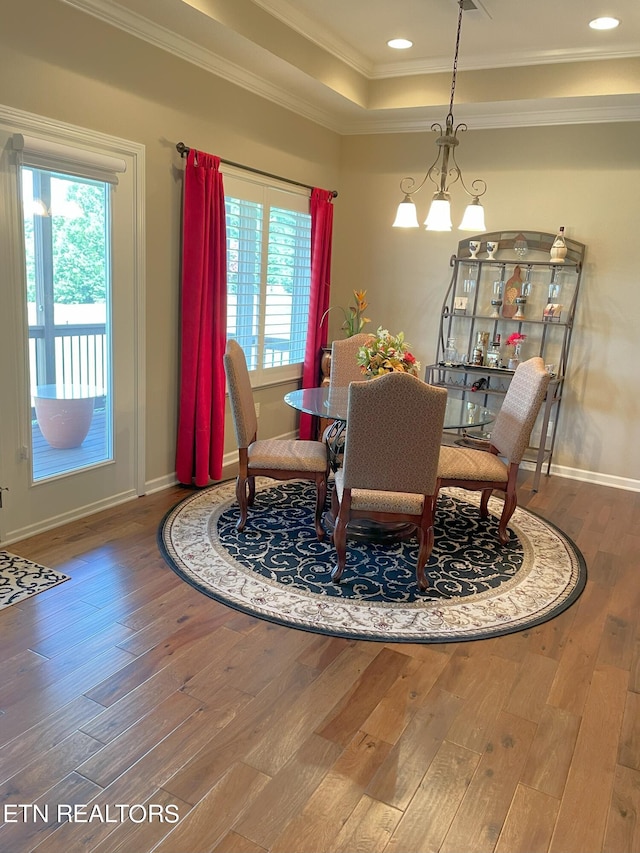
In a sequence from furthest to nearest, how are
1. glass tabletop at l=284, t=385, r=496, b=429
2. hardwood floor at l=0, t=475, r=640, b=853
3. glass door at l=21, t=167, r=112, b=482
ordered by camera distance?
glass tabletop at l=284, t=385, r=496, b=429
glass door at l=21, t=167, r=112, b=482
hardwood floor at l=0, t=475, r=640, b=853

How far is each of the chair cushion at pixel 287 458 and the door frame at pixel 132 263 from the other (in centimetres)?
87

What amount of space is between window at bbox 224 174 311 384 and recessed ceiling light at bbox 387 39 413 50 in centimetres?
129

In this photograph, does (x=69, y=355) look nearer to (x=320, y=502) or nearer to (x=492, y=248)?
(x=320, y=502)

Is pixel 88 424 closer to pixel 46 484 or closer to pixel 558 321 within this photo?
pixel 46 484

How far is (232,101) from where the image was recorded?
4352 millimetres

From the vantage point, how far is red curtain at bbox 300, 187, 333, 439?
5.48 meters

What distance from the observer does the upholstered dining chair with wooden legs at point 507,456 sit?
3555 millimetres

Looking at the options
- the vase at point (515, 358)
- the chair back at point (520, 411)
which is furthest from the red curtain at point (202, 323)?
the vase at point (515, 358)

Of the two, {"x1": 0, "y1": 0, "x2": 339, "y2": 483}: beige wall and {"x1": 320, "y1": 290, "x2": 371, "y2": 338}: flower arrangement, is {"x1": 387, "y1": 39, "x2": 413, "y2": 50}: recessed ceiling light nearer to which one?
{"x1": 0, "y1": 0, "x2": 339, "y2": 483}: beige wall

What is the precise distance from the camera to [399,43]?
14.5 ft

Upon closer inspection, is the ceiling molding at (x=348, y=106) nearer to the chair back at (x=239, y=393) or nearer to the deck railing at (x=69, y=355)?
the deck railing at (x=69, y=355)

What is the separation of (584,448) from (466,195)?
231 centimetres

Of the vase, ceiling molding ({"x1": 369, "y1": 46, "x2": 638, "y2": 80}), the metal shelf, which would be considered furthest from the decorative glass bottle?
ceiling molding ({"x1": 369, "y1": 46, "x2": 638, "y2": 80})

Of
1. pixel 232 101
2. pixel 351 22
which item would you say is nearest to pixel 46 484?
pixel 232 101
